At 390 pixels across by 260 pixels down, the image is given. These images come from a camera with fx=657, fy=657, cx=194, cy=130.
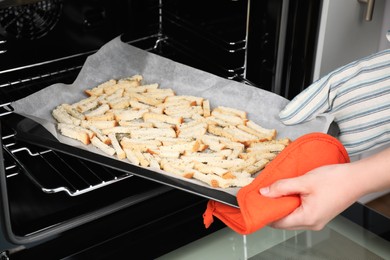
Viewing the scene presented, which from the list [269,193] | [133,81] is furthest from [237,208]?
[133,81]

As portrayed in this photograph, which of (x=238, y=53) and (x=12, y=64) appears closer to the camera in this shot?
(x=12, y=64)

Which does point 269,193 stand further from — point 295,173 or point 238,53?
point 238,53

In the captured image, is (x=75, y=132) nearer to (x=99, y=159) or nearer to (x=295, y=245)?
(x=99, y=159)

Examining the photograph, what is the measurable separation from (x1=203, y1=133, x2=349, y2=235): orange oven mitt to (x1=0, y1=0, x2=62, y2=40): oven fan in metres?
0.52

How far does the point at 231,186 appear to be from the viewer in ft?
3.52

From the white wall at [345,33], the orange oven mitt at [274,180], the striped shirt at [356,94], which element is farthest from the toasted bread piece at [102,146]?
the white wall at [345,33]

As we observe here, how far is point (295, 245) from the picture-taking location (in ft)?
4.39

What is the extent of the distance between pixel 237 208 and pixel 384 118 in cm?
37

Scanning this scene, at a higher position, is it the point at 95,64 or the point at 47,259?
the point at 95,64

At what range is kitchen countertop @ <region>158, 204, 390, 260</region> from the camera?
131cm

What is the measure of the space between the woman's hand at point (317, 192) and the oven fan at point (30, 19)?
1.90 feet

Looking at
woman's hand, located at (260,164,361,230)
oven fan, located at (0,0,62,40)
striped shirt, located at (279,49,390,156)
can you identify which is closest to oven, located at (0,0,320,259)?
oven fan, located at (0,0,62,40)

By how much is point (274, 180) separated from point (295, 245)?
0.35 m

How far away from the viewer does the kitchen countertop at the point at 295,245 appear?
4.29 feet
